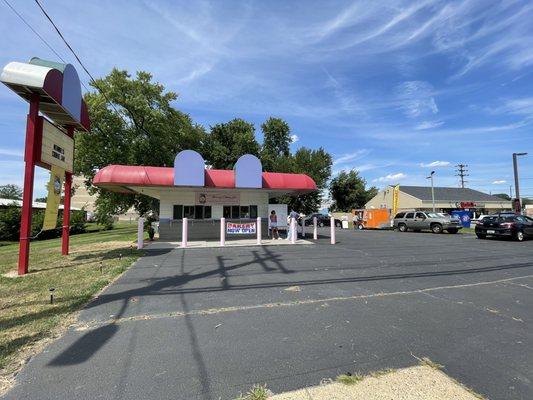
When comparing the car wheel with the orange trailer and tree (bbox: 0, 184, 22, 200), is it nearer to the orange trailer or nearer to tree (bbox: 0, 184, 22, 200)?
the orange trailer

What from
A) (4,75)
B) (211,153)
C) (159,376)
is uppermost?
(211,153)

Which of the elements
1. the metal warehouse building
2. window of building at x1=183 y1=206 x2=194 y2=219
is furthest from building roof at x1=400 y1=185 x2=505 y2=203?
window of building at x1=183 y1=206 x2=194 y2=219

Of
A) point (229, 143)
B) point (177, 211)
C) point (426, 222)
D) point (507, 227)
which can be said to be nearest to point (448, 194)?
point (426, 222)

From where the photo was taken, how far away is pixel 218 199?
19453 millimetres

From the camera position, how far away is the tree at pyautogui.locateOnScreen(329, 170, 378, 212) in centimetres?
5662

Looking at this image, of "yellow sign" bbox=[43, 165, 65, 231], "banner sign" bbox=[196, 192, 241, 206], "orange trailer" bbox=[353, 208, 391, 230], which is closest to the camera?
"yellow sign" bbox=[43, 165, 65, 231]

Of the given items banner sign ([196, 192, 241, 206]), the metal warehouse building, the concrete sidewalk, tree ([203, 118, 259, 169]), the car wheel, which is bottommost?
the concrete sidewalk

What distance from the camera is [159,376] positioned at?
11.1ft

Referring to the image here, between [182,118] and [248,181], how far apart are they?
20000 mm

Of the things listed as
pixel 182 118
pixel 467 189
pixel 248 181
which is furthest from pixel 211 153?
pixel 467 189

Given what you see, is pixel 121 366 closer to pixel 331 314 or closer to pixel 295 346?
pixel 295 346

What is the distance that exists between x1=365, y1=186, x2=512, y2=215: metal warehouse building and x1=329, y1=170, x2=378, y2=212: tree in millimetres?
4145

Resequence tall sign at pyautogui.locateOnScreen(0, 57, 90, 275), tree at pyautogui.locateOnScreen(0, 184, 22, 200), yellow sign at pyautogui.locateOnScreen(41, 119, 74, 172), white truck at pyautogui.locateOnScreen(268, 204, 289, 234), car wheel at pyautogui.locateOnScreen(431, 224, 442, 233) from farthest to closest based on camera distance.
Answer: tree at pyautogui.locateOnScreen(0, 184, 22, 200) < car wheel at pyautogui.locateOnScreen(431, 224, 442, 233) < white truck at pyautogui.locateOnScreen(268, 204, 289, 234) < yellow sign at pyautogui.locateOnScreen(41, 119, 74, 172) < tall sign at pyautogui.locateOnScreen(0, 57, 90, 275)

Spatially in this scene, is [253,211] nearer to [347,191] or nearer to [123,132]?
[123,132]
